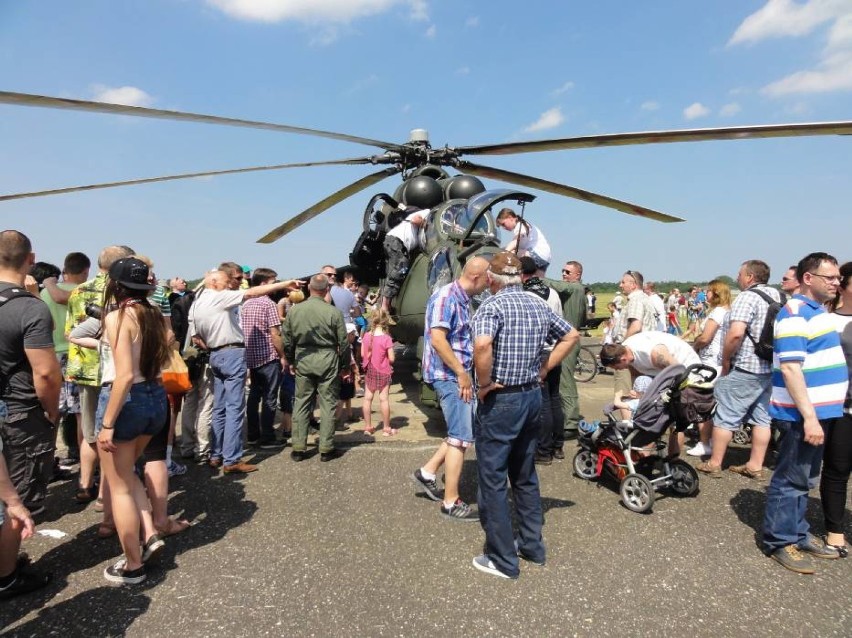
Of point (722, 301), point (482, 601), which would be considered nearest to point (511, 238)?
point (722, 301)

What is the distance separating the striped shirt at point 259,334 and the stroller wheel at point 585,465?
10.8 feet

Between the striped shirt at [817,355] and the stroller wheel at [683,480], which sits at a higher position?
the striped shirt at [817,355]

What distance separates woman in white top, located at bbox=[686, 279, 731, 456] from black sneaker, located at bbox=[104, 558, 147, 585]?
4.86 meters

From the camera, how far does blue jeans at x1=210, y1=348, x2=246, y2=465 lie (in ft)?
14.9

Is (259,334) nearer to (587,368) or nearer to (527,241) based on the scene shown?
(527,241)

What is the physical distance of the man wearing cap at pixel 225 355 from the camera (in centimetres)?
452

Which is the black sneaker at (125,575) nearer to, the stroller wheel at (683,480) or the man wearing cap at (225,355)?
the man wearing cap at (225,355)

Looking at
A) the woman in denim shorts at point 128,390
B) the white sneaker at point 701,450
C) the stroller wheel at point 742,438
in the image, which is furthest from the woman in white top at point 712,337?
the woman in denim shorts at point 128,390

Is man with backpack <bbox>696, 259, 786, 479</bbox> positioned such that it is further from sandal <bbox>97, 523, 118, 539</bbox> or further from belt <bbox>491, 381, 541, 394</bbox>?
sandal <bbox>97, 523, 118, 539</bbox>

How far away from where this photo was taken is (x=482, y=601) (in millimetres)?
2619

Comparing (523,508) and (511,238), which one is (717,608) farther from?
(511,238)

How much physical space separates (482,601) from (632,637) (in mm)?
748

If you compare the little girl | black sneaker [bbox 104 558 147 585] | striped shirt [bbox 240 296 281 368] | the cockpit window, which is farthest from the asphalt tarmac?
the cockpit window

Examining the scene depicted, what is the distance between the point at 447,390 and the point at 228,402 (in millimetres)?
2213
